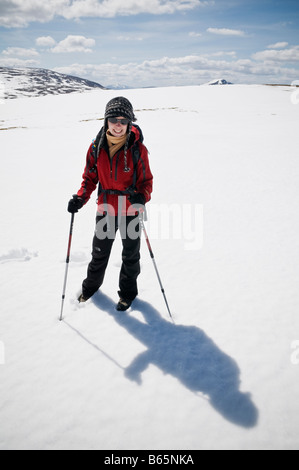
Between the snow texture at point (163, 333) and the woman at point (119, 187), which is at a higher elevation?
the woman at point (119, 187)

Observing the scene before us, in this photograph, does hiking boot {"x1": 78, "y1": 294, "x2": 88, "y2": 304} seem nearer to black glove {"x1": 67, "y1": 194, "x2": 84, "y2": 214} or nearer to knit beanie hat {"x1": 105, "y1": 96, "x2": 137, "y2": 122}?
black glove {"x1": 67, "y1": 194, "x2": 84, "y2": 214}

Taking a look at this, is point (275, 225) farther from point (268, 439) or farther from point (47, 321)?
point (47, 321)

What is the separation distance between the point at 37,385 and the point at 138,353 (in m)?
1.26

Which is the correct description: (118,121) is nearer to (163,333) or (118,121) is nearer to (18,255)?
(163,333)

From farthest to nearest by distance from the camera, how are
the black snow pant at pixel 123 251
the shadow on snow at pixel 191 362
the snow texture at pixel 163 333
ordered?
the black snow pant at pixel 123 251
the shadow on snow at pixel 191 362
the snow texture at pixel 163 333

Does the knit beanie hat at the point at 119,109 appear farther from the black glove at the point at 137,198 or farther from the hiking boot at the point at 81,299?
the hiking boot at the point at 81,299

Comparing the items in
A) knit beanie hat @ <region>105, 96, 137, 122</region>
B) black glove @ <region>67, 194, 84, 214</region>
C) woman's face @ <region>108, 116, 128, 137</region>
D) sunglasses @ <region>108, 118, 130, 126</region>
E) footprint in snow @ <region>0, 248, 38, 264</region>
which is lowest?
footprint in snow @ <region>0, 248, 38, 264</region>

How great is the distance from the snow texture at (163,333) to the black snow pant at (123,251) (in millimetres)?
310

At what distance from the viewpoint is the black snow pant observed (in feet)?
12.0

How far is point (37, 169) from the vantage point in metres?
11.6

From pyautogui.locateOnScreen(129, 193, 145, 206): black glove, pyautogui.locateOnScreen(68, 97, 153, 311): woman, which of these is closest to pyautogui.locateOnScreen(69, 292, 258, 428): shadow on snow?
pyautogui.locateOnScreen(68, 97, 153, 311): woman

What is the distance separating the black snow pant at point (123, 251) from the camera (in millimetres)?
3646

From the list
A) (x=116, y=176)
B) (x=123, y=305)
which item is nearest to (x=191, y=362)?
(x=123, y=305)

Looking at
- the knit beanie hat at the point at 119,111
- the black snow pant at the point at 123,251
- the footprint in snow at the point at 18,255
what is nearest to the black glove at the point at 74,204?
the black snow pant at the point at 123,251
